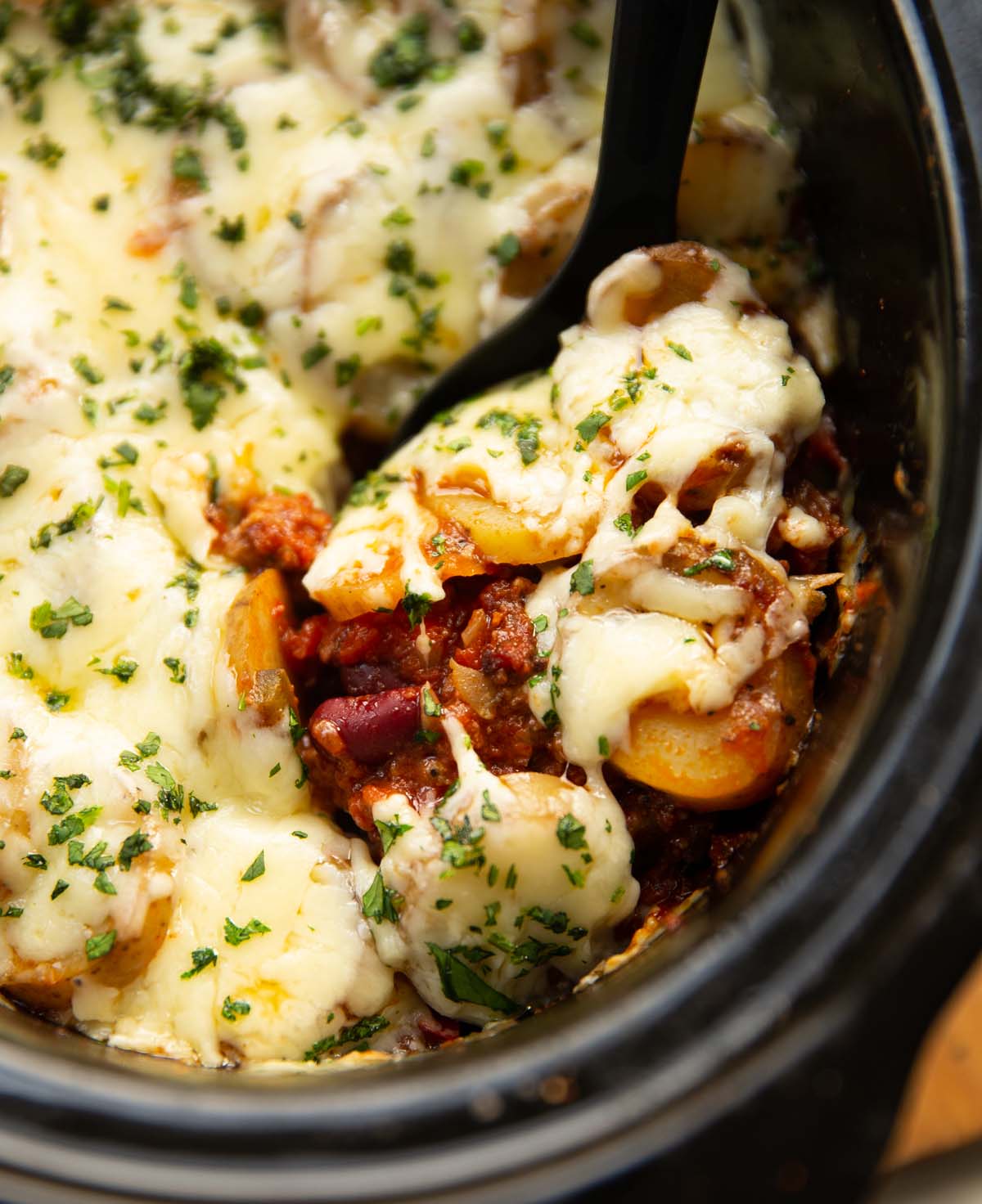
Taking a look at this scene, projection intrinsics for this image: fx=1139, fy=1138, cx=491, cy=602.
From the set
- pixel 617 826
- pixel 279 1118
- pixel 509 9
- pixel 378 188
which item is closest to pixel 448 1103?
pixel 279 1118

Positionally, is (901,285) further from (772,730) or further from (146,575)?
(146,575)

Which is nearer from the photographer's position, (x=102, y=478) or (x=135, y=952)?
(x=135, y=952)


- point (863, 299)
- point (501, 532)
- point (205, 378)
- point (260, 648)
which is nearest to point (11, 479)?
point (205, 378)

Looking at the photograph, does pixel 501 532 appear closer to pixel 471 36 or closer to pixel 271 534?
pixel 271 534

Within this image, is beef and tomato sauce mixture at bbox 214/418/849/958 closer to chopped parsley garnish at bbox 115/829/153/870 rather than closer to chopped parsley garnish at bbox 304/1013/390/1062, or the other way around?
chopped parsley garnish at bbox 304/1013/390/1062

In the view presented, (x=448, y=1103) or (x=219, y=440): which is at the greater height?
(x=219, y=440)

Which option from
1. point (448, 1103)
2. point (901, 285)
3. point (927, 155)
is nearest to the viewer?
point (448, 1103)

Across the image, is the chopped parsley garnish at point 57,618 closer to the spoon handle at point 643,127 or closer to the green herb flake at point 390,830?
the green herb flake at point 390,830
